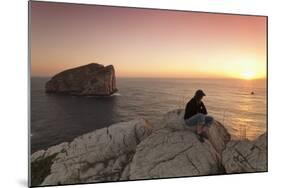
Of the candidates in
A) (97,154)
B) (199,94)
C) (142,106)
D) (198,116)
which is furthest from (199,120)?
(97,154)

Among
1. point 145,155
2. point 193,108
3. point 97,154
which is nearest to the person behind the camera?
point 97,154

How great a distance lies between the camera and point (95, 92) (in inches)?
151

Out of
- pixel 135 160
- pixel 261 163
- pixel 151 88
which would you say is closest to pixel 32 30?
pixel 151 88

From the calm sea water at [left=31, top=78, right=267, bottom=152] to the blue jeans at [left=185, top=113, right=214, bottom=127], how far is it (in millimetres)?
68

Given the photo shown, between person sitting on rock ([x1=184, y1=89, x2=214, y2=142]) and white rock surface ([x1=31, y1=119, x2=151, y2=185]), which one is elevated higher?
person sitting on rock ([x1=184, y1=89, x2=214, y2=142])

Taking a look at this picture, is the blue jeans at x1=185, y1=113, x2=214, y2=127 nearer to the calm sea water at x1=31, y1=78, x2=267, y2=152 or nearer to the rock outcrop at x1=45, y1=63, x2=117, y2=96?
the calm sea water at x1=31, y1=78, x2=267, y2=152

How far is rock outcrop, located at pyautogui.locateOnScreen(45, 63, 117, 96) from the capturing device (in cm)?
372

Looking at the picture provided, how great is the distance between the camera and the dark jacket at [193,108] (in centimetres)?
408

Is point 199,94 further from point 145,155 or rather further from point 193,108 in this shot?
point 145,155

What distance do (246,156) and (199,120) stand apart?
0.63 m

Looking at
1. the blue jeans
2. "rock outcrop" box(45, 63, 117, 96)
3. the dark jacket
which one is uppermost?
"rock outcrop" box(45, 63, 117, 96)

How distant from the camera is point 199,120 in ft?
13.4

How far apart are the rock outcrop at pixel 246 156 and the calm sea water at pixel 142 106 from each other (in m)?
0.08

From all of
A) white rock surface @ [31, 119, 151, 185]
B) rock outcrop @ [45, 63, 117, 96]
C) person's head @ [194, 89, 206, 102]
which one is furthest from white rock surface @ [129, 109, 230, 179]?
rock outcrop @ [45, 63, 117, 96]
